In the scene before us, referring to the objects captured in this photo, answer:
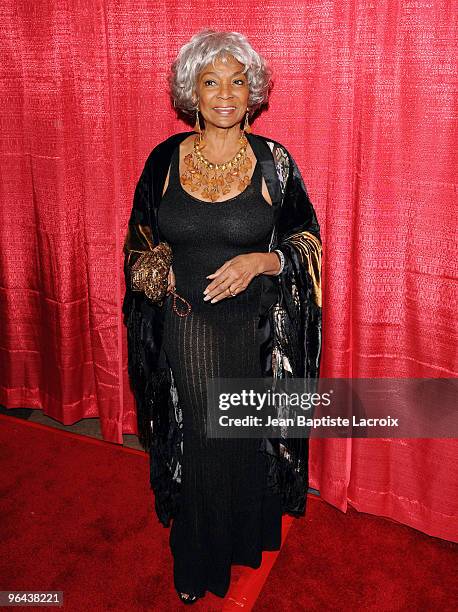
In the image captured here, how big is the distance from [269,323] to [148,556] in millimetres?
1094

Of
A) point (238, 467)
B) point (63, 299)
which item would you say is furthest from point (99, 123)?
point (238, 467)

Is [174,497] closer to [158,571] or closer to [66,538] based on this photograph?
[158,571]

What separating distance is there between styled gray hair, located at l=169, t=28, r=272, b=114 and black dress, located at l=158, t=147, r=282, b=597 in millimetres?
209

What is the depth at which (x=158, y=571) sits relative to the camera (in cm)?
239

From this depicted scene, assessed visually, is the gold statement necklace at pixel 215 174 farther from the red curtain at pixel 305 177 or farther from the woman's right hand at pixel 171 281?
the red curtain at pixel 305 177

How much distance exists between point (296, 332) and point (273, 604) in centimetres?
98

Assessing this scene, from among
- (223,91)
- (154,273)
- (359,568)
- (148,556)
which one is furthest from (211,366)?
(359,568)

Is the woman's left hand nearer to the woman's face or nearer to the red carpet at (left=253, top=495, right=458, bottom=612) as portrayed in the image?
the woman's face

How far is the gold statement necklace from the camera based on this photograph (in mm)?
1949

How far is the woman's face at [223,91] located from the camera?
1901mm

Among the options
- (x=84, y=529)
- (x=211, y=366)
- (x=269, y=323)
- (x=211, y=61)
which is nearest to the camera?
(x=211, y=61)

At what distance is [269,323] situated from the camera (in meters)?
2.10

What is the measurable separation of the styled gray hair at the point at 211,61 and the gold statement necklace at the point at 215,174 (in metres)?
0.17

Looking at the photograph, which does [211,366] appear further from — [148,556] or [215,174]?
[148,556]
